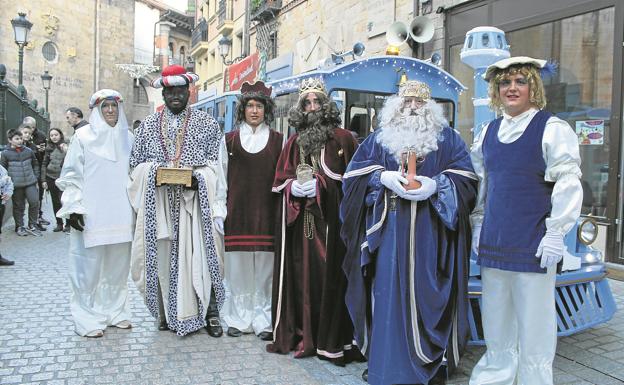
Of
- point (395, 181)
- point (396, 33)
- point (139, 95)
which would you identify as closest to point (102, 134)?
point (395, 181)

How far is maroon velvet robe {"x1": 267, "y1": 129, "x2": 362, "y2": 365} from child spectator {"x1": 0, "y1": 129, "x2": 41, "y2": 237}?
21.0ft

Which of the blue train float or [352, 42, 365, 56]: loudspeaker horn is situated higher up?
[352, 42, 365, 56]: loudspeaker horn

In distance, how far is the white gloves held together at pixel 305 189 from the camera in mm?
3787

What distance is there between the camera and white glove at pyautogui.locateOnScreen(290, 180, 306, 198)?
12.5ft

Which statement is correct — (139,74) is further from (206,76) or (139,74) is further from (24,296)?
(24,296)

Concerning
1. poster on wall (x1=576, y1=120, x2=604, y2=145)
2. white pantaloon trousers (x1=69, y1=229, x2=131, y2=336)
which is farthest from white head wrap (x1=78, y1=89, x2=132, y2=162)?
poster on wall (x1=576, y1=120, x2=604, y2=145)

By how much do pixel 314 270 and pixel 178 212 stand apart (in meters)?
1.18

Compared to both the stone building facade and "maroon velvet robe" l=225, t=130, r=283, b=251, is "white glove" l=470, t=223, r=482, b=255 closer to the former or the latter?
"maroon velvet robe" l=225, t=130, r=283, b=251

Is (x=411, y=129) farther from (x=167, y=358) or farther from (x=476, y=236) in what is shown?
(x=167, y=358)

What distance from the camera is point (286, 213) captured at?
403 cm

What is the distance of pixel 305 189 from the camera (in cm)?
379

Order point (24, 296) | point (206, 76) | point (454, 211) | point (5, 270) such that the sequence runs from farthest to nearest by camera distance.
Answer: point (206, 76) → point (5, 270) → point (24, 296) → point (454, 211)

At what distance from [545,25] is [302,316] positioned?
630cm

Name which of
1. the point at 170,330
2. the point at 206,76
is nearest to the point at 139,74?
the point at 206,76
